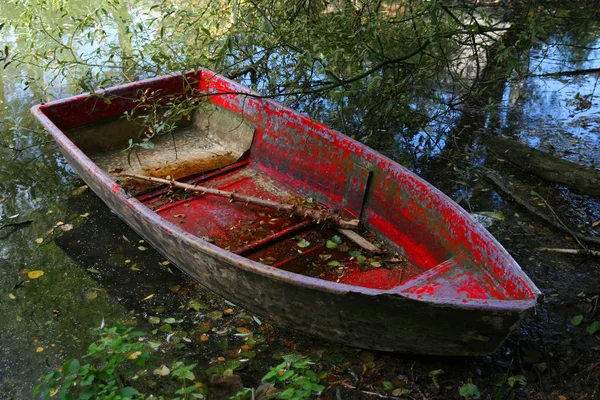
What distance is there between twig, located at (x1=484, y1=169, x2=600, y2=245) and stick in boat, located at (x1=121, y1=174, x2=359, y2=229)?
1.52 m

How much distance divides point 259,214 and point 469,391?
1.96 m

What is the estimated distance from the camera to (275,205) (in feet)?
13.0

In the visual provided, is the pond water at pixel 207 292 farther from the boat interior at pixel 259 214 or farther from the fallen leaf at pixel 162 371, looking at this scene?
the boat interior at pixel 259 214

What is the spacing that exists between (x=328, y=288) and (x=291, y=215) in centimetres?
128

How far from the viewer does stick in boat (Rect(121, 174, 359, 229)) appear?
3.74 m

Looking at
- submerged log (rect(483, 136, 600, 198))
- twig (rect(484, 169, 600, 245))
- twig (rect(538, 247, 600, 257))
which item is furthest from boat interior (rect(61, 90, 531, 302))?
submerged log (rect(483, 136, 600, 198))

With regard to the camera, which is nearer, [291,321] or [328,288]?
[328,288]

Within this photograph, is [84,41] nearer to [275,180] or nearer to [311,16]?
[311,16]

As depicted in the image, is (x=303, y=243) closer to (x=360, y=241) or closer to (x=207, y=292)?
(x=360, y=241)

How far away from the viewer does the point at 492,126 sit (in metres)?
5.66

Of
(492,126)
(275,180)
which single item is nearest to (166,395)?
(275,180)

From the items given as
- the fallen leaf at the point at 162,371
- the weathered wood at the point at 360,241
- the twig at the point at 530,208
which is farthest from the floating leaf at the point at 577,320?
the fallen leaf at the point at 162,371

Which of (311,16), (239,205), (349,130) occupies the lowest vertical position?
(239,205)

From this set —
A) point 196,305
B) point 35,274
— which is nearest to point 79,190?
point 35,274
